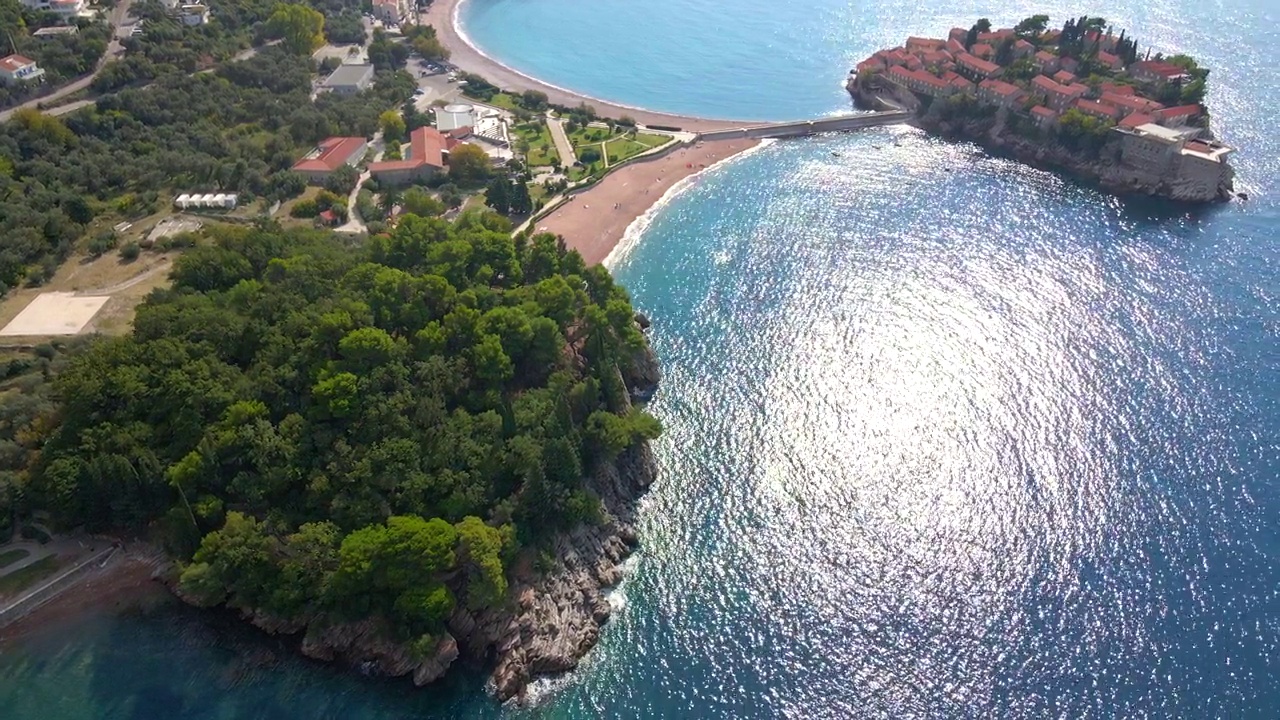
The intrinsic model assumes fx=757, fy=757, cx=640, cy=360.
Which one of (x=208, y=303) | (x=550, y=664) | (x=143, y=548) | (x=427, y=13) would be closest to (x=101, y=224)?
(x=208, y=303)

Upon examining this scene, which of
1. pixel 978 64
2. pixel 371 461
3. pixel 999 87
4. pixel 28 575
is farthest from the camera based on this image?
pixel 978 64

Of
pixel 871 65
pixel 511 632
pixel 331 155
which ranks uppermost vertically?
pixel 871 65

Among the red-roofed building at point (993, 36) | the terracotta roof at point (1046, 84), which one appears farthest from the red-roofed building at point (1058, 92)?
the red-roofed building at point (993, 36)

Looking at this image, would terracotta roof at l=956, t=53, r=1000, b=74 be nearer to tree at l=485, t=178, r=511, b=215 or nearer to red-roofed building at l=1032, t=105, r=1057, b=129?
red-roofed building at l=1032, t=105, r=1057, b=129

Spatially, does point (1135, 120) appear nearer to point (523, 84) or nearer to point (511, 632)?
point (523, 84)

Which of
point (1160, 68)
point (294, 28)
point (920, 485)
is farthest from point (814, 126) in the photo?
point (294, 28)

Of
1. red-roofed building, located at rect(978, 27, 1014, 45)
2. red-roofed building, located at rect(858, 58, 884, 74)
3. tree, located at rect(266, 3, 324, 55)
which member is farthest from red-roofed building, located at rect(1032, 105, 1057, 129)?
tree, located at rect(266, 3, 324, 55)

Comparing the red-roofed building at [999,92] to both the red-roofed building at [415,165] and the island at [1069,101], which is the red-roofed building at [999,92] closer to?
the island at [1069,101]

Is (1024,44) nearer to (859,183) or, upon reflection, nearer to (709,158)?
(859,183)
